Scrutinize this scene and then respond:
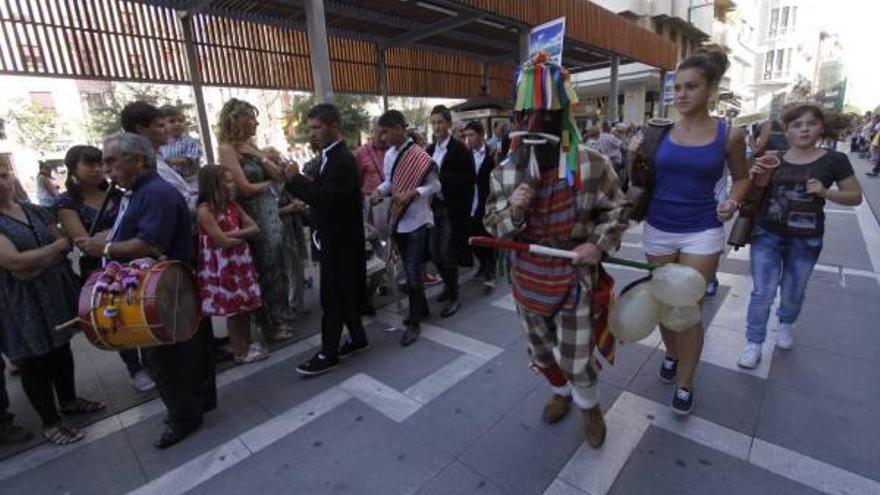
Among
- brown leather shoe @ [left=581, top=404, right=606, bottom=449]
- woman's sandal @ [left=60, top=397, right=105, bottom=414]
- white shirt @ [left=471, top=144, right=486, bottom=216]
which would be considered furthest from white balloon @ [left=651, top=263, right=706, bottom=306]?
woman's sandal @ [left=60, top=397, right=105, bottom=414]

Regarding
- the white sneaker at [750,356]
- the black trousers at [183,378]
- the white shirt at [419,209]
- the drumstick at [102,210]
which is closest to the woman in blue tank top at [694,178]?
the white sneaker at [750,356]

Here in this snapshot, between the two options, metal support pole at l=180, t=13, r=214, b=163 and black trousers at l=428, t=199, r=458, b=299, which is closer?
black trousers at l=428, t=199, r=458, b=299

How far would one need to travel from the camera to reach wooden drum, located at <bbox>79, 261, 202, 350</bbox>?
218 cm

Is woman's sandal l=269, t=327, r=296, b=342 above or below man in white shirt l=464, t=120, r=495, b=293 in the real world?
below

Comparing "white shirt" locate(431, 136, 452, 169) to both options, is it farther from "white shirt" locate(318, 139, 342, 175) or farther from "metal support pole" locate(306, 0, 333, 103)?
"metal support pole" locate(306, 0, 333, 103)

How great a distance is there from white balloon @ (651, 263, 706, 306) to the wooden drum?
7.95ft

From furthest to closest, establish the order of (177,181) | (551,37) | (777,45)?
(777,45) → (551,37) → (177,181)

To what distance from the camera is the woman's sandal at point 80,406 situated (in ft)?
9.75

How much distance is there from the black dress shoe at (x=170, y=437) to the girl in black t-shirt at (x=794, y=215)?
12.0 feet

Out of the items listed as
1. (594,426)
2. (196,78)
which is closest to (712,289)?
(594,426)

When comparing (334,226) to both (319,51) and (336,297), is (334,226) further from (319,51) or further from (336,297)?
(319,51)

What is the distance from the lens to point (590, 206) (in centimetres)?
200

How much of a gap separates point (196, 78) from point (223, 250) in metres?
6.32

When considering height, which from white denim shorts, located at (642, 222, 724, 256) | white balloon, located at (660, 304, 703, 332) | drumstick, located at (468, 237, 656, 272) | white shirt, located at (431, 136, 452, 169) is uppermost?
white shirt, located at (431, 136, 452, 169)
